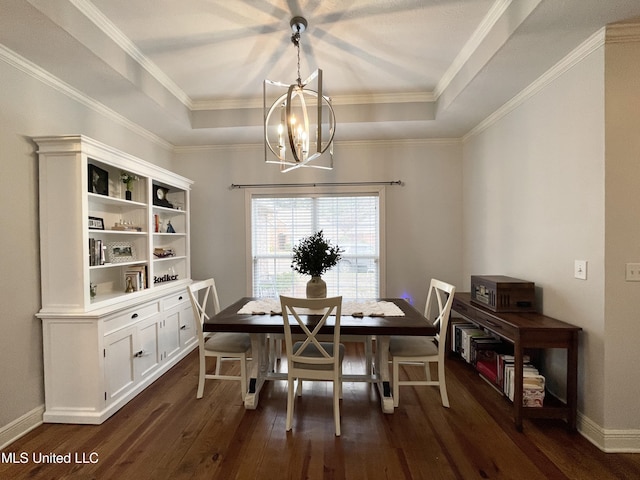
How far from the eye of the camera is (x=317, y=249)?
8.89ft

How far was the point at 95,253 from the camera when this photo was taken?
2.47 m

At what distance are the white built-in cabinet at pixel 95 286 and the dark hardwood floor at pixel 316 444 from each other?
222 millimetres

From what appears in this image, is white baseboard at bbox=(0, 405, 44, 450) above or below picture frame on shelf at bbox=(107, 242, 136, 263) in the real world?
below

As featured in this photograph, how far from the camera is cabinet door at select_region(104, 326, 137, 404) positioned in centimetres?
237

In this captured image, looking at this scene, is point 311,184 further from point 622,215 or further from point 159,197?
point 622,215

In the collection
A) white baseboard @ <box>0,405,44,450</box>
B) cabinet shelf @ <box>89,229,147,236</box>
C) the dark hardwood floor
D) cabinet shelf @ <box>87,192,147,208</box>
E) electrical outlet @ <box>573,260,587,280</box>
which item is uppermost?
cabinet shelf @ <box>87,192,147,208</box>

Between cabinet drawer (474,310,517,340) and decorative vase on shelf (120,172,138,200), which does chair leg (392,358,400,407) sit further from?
decorative vase on shelf (120,172,138,200)

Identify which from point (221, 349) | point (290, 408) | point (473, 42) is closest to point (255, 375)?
point (221, 349)

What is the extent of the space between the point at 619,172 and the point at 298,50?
7.66ft

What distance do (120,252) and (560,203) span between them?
372 cm

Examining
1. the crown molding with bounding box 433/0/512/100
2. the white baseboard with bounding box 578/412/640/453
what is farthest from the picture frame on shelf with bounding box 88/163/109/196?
the white baseboard with bounding box 578/412/640/453

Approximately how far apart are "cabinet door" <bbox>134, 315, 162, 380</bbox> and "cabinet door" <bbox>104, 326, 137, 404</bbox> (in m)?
0.07

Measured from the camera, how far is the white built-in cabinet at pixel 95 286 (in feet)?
7.43

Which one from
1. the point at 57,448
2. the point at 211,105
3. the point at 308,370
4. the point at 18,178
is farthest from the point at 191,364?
the point at 211,105
